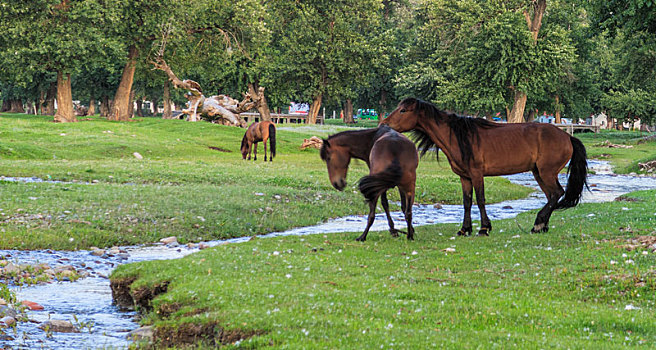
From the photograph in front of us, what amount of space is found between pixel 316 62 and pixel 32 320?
6372 centimetres

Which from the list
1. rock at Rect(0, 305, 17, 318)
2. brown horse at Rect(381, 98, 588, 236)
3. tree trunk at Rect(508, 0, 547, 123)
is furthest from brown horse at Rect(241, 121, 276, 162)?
rock at Rect(0, 305, 17, 318)

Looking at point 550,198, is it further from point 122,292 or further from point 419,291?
point 122,292

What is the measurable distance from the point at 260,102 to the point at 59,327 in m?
53.4

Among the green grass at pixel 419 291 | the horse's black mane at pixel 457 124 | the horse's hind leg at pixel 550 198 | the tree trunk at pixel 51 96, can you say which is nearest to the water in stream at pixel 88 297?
the green grass at pixel 419 291

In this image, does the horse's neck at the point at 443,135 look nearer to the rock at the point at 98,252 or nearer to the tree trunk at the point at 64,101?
the rock at the point at 98,252

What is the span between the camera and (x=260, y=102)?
204 ft

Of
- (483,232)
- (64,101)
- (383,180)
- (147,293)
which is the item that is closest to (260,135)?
→ (64,101)

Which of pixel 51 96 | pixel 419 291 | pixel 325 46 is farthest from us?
pixel 51 96

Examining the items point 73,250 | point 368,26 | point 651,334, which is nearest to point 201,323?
point 651,334

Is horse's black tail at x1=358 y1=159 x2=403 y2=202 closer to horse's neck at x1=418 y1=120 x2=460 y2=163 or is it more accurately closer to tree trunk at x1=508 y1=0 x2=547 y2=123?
horse's neck at x1=418 y1=120 x2=460 y2=163

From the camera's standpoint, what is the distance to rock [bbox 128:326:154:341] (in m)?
8.88

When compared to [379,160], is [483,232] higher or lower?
lower

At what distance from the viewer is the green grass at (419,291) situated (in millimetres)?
7461

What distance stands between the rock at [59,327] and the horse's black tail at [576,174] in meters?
12.2
